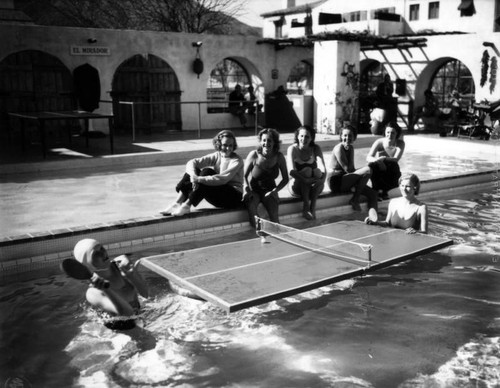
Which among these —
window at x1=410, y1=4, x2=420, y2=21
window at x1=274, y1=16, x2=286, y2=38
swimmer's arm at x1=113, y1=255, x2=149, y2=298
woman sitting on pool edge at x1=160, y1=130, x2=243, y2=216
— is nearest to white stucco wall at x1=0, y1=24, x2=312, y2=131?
woman sitting on pool edge at x1=160, y1=130, x2=243, y2=216

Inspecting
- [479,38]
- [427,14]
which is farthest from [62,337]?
[427,14]

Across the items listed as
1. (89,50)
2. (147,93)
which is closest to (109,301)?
(89,50)

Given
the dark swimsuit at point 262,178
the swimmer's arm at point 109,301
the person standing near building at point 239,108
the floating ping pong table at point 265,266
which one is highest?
the person standing near building at point 239,108

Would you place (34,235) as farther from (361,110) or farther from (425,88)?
(425,88)

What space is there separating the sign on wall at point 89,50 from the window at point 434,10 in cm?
2121

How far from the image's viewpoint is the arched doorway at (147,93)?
16656mm

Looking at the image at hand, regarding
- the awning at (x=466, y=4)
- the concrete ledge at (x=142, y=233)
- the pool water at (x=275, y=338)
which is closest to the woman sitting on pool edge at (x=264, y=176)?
the concrete ledge at (x=142, y=233)

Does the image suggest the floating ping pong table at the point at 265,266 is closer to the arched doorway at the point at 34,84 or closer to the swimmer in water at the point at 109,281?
the swimmer in water at the point at 109,281

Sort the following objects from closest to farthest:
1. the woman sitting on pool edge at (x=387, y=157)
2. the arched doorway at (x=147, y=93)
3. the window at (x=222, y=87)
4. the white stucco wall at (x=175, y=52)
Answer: the woman sitting on pool edge at (x=387, y=157) → the white stucco wall at (x=175, y=52) → the arched doorway at (x=147, y=93) → the window at (x=222, y=87)

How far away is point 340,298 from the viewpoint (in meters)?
5.15

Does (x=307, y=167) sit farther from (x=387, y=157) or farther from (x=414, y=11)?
(x=414, y=11)

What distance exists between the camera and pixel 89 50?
1516 cm

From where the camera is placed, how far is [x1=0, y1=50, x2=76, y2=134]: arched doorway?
14414mm

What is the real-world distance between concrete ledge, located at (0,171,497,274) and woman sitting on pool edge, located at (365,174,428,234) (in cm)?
153
